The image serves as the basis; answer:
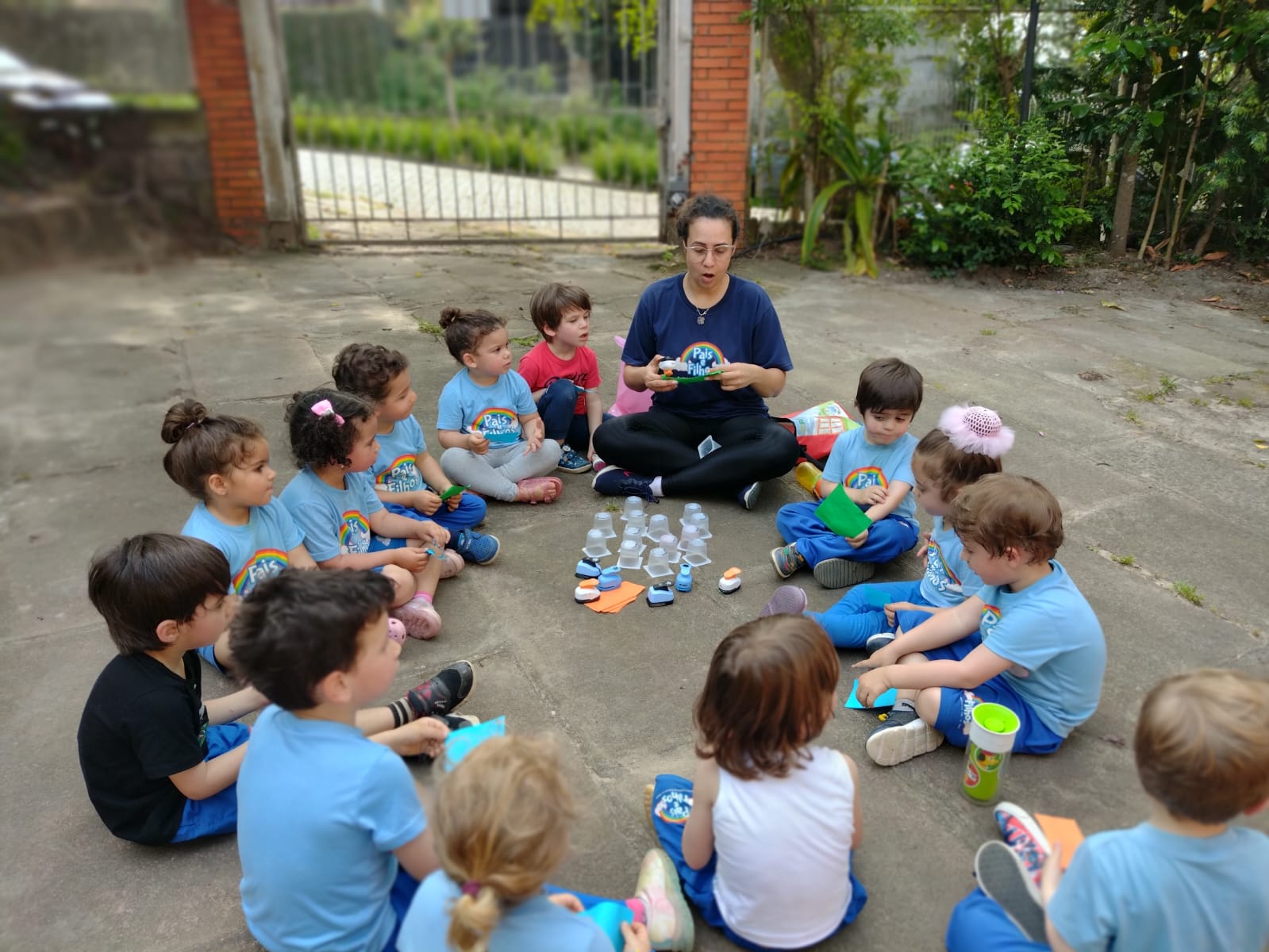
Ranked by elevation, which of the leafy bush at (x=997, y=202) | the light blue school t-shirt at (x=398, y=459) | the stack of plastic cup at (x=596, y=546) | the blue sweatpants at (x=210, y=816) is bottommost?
the blue sweatpants at (x=210, y=816)

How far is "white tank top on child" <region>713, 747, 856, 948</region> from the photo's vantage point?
196 cm

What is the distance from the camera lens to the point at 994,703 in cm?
265

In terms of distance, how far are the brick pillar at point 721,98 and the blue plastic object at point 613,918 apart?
744 centimetres

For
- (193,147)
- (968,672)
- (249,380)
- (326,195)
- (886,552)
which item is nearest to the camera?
(193,147)

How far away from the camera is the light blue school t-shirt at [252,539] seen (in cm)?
292

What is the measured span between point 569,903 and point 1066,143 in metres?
8.20

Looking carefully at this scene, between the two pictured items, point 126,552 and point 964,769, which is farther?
point 964,769

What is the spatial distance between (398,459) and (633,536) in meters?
1.03

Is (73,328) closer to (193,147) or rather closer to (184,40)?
(193,147)

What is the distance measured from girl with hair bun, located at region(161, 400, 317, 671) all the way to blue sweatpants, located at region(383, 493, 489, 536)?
2.82 ft

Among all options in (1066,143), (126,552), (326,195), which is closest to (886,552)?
(126,552)

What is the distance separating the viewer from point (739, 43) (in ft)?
27.9

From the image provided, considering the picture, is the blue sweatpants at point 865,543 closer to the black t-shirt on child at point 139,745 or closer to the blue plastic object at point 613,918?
the blue plastic object at point 613,918

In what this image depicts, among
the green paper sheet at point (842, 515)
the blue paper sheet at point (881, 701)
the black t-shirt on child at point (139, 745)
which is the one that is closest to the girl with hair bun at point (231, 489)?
the black t-shirt on child at point (139, 745)
